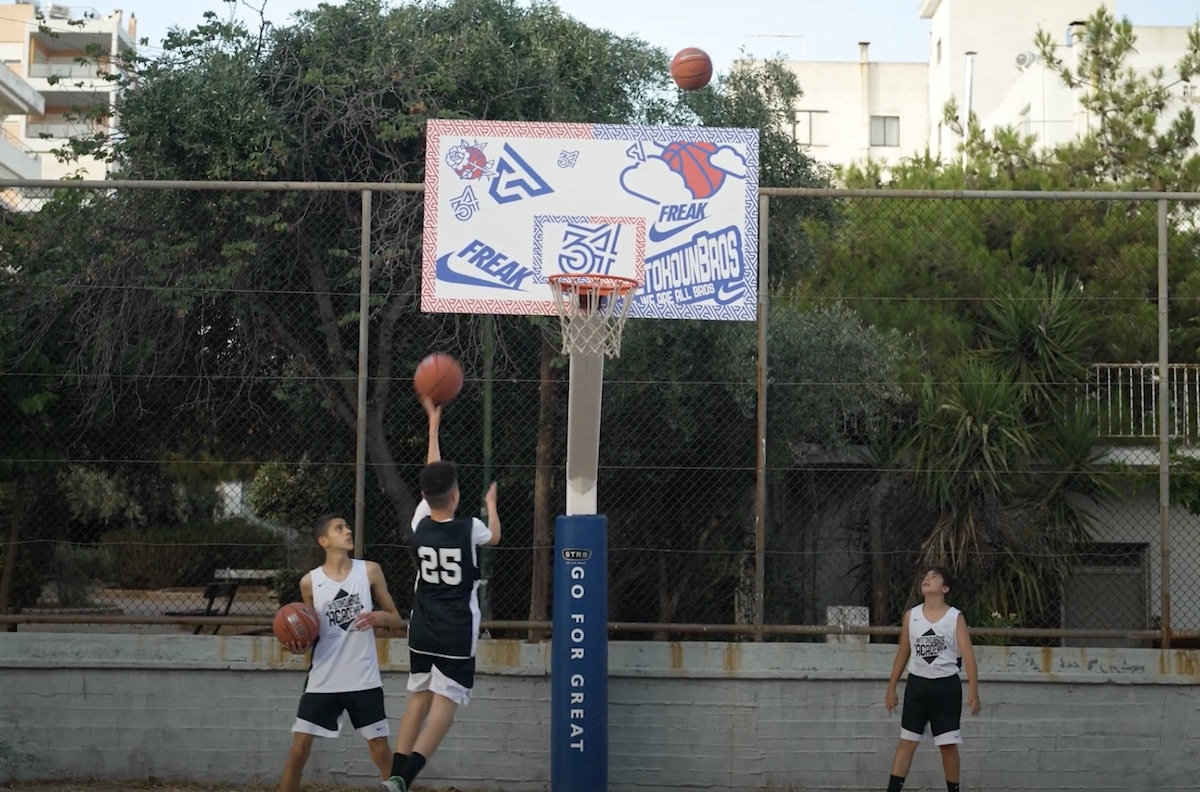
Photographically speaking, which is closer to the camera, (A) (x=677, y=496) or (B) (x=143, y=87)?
(A) (x=677, y=496)

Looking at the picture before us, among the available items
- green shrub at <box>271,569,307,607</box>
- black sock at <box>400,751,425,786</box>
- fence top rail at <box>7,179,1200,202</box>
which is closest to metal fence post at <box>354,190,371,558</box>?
fence top rail at <box>7,179,1200,202</box>

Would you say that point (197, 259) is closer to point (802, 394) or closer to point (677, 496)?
point (677, 496)

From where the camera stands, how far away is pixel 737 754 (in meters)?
8.65

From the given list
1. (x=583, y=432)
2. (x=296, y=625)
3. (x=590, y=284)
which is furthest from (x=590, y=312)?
(x=296, y=625)

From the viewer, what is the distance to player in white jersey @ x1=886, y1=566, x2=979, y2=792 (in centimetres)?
791

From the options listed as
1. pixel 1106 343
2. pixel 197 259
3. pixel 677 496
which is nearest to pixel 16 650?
pixel 197 259

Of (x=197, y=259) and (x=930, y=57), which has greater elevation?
(x=930, y=57)

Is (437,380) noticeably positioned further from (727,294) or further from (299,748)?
(727,294)

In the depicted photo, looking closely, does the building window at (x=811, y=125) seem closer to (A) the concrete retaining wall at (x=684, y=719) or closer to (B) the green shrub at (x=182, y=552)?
(A) the concrete retaining wall at (x=684, y=719)

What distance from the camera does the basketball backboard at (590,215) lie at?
8977 mm

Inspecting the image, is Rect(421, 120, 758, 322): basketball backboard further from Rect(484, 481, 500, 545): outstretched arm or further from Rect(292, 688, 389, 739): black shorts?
Rect(292, 688, 389, 739): black shorts

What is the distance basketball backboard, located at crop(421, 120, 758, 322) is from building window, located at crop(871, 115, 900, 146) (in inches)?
1608

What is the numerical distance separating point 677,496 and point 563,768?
1.99 metres

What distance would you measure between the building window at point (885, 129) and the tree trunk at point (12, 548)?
Result: 42.7 meters
